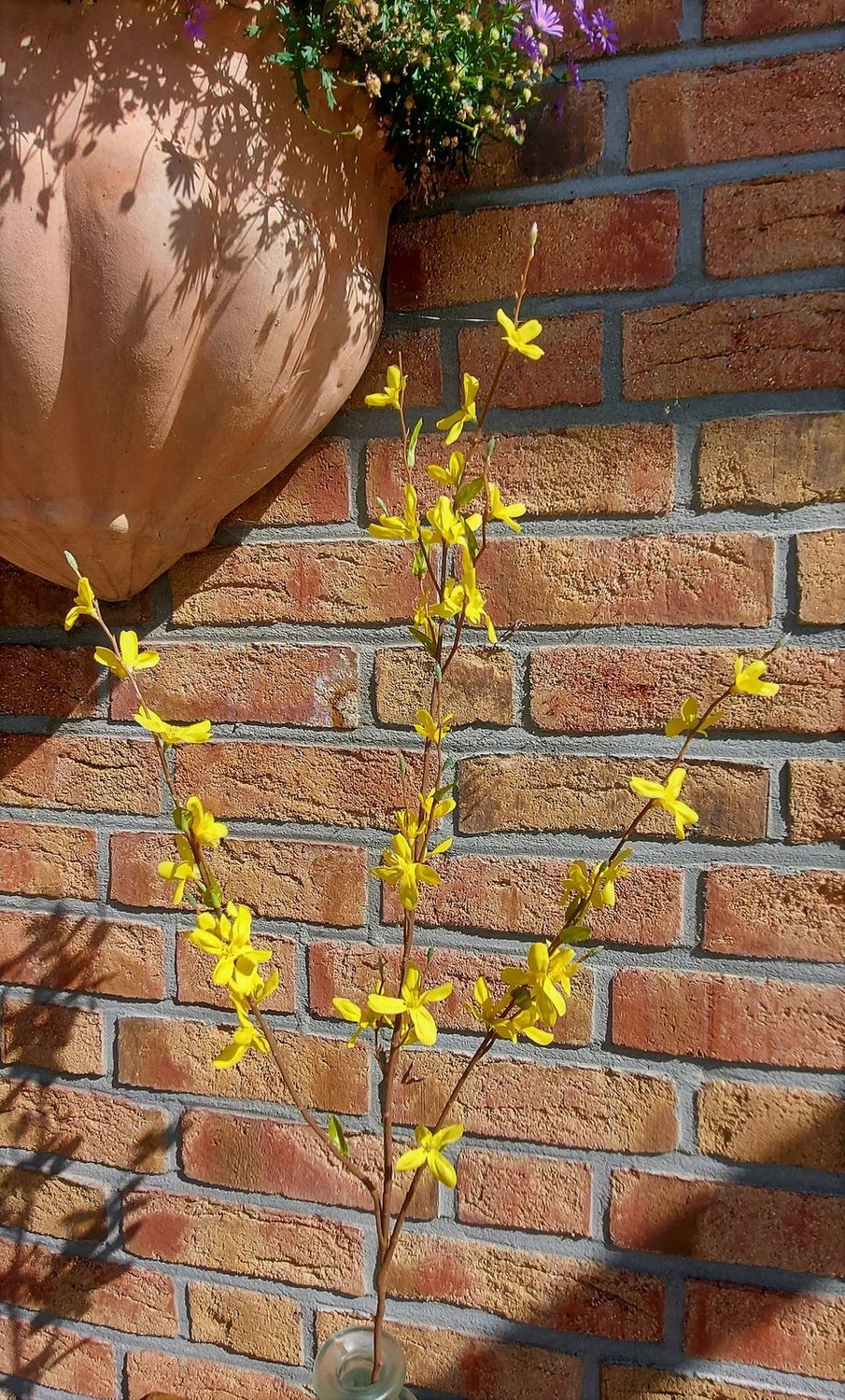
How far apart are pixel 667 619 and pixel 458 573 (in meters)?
0.16

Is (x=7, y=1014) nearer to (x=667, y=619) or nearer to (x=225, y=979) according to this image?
(x=225, y=979)

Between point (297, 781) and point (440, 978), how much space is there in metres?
0.19

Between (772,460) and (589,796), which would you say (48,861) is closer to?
(589,796)

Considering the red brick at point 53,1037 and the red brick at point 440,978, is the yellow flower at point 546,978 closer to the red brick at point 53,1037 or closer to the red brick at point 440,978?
the red brick at point 440,978

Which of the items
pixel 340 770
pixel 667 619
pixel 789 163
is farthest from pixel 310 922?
pixel 789 163

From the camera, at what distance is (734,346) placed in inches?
24.8

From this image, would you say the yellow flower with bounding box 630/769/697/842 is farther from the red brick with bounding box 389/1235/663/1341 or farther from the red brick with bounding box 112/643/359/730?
the red brick with bounding box 389/1235/663/1341

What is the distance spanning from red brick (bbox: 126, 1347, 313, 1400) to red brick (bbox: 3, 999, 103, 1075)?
0.83 feet

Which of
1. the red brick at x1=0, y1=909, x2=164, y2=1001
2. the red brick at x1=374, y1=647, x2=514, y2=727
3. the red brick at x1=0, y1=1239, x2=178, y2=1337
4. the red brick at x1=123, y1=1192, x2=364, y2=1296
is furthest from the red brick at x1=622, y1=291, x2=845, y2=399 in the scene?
the red brick at x1=0, y1=1239, x2=178, y2=1337

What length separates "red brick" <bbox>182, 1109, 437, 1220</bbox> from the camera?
727 mm

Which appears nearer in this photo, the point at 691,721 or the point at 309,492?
the point at 691,721

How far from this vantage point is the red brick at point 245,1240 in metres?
0.74

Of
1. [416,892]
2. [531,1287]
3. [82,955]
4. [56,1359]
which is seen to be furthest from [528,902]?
[56,1359]

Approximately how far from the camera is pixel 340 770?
2.36 feet
